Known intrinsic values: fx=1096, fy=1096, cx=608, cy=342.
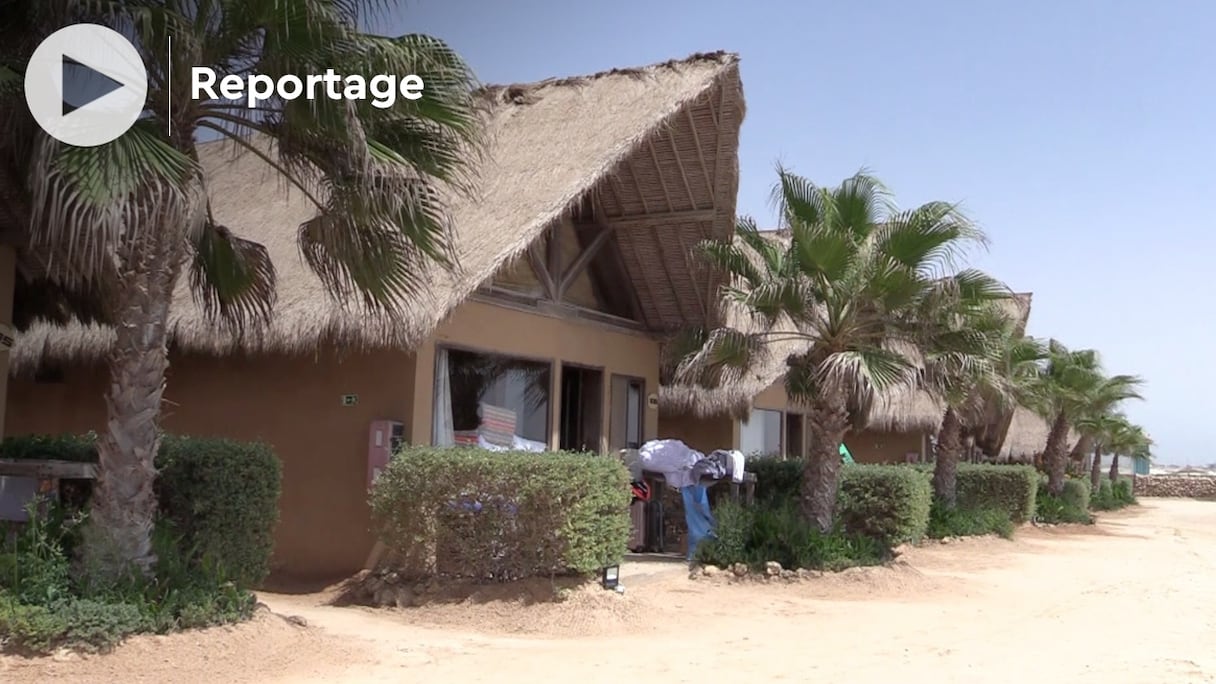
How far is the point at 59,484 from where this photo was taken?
8062 mm

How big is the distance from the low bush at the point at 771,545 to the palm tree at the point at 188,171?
5.57 m

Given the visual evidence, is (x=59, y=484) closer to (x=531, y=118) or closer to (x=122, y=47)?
(x=122, y=47)

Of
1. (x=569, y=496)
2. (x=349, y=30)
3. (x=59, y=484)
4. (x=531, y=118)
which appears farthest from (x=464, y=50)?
(x=531, y=118)

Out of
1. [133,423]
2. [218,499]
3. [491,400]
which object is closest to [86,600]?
[133,423]

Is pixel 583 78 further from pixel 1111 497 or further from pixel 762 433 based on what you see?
pixel 1111 497

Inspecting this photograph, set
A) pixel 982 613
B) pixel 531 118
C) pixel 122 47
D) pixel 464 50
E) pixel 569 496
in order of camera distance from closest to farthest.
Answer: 1. pixel 122 47
2. pixel 464 50
3. pixel 569 496
4. pixel 982 613
5. pixel 531 118

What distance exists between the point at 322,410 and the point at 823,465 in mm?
5798

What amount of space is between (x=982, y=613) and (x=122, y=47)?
8.76 m

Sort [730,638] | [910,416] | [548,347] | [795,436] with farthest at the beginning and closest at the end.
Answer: [910,416] < [795,436] < [548,347] < [730,638]

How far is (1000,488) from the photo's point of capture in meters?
22.3

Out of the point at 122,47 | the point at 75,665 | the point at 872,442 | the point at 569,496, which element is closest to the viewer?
the point at 75,665

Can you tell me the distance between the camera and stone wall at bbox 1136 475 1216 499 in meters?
55.4

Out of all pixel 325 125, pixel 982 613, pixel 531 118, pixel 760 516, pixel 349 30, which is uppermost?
pixel 531 118

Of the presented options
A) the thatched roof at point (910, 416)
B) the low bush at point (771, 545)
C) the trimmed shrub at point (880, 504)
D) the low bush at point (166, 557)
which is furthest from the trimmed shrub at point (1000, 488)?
the low bush at point (166, 557)
